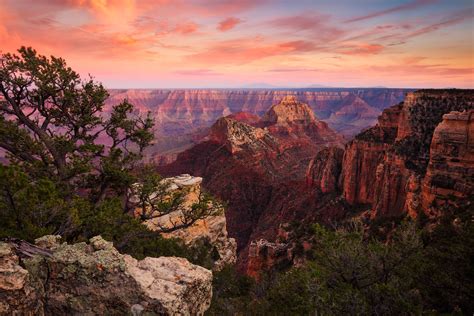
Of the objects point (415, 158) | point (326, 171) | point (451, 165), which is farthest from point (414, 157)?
point (326, 171)

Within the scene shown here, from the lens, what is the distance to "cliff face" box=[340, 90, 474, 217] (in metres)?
33.9

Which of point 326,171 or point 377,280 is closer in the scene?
point 377,280

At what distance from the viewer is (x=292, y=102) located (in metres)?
191

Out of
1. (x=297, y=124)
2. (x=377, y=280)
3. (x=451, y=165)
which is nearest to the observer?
(x=377, y=280)

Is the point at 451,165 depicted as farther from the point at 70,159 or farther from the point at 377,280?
the point at 70,159

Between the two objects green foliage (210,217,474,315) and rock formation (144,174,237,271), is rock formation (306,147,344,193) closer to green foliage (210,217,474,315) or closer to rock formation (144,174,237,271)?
rock formation (144,174,237,271)

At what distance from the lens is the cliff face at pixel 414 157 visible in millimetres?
33875

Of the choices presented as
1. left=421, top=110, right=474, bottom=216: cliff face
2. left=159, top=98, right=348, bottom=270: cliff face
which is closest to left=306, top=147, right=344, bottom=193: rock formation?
left=159, top=98, right=348, bottom=270: cliff face

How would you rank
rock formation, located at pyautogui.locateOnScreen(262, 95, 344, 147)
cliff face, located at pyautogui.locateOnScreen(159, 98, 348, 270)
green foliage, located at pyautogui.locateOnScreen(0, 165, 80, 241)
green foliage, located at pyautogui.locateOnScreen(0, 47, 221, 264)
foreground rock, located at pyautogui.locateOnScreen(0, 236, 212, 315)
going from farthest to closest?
rock formation, located at pyautogui.locateOnScreen(262, 95, 344, 147)
cliff face, located at pyautogui.locateOnScreen(159, 98, 348, 270)
green foliage, located at pyautogui.locateOnScreen(0, 47, 221, 264)
green foliage, located at pyautogui.locateOnScreen(0, 165, 80, 241)
foreground rock, located at pyautogui.locateOnScreen(0, 236, 212, 315)

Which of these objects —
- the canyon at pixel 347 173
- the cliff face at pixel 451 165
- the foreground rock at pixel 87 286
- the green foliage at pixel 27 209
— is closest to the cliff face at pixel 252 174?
the canyon at pixel 347 173

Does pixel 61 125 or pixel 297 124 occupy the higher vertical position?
pixel 61 125

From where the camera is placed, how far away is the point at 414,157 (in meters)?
44.7

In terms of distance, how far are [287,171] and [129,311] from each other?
345ft

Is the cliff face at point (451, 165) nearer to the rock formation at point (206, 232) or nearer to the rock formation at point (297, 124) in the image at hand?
the rock formation at point (206, 232)
